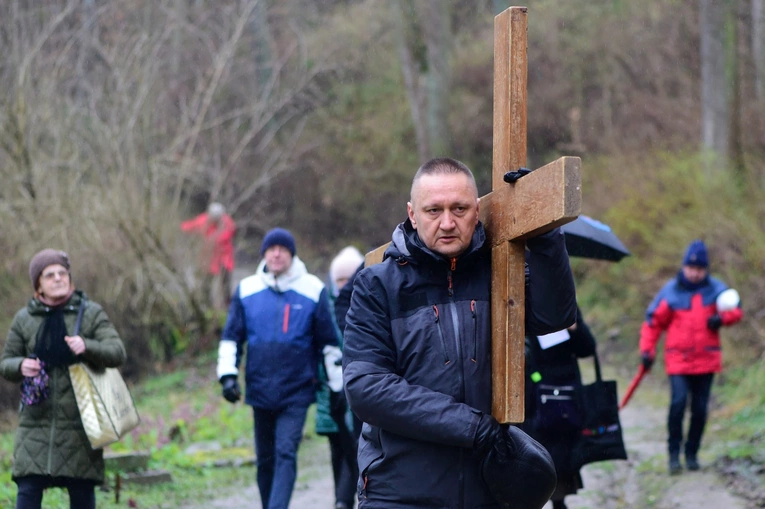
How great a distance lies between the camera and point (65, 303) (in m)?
6.27

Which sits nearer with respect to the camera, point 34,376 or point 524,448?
point 524,448

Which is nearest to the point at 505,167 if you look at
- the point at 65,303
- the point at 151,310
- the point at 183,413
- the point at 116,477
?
the point at 65,303

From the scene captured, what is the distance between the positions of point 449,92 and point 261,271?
1843cm

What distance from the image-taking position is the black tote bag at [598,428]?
20.9 ft

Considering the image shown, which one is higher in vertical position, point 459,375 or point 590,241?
point 590,241

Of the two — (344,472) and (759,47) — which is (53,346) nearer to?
(344,472)

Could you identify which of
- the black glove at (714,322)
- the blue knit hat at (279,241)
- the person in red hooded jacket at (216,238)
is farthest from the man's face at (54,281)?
the person in red hooded jacket at (216,238)

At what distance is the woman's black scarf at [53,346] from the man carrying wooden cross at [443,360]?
3016mm

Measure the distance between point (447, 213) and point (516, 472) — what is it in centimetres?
94

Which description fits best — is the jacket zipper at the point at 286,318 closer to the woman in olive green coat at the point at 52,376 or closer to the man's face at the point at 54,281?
the woman in olive green coat at the point at 52,376

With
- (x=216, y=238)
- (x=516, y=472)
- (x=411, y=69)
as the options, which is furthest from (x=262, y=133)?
(x=516, y=472)

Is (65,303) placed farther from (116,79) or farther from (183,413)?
(116,79)

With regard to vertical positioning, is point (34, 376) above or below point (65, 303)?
below

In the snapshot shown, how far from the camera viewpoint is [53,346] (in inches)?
242
